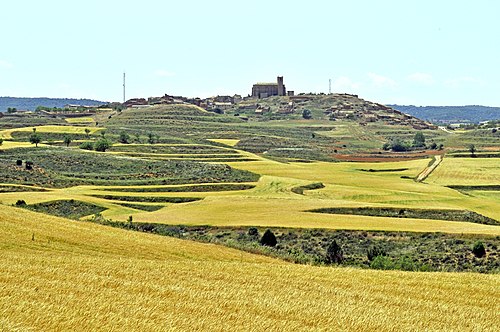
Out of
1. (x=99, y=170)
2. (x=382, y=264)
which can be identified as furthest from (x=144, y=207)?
(x=382, y=264)

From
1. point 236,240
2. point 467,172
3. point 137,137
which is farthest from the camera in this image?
point 137,137

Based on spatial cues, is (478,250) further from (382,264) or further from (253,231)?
(253,231)

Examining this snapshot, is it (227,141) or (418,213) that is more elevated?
(227,141)

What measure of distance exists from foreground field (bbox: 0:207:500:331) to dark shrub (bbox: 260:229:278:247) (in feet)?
69.1

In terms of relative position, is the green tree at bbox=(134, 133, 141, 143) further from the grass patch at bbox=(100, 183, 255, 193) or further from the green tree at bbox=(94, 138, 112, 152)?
the grass patch at bbox=(100, 183, 255, 193)

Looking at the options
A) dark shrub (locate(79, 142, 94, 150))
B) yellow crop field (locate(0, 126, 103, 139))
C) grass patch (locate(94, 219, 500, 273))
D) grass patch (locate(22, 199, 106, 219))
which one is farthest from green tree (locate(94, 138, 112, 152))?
grass patch (locate(94, 219, 500, 273))

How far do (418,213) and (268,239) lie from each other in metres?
24.9

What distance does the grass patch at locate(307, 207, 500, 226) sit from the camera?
78.6m

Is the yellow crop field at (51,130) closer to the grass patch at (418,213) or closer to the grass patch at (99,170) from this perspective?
the grass patch at (99,170)

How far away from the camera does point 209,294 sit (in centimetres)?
2627

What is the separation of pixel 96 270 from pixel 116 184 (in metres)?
76.3

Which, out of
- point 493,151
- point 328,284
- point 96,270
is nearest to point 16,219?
point 96,270

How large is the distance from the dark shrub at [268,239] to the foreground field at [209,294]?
2107 cm

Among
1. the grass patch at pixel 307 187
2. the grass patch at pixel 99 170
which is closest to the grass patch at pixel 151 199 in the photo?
the grass patch at pixel 99 170
